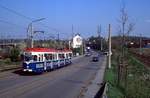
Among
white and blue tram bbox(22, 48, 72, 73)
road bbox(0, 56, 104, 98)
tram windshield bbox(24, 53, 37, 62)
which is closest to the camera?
road bbox(0, 56, 104, 98)

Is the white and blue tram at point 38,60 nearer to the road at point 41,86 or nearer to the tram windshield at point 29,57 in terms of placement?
the tram windshield at point 29,57

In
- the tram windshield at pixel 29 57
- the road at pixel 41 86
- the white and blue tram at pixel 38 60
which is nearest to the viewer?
the road at pixel 41 86

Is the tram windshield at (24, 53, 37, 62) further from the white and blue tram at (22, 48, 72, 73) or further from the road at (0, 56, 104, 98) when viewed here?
the road at (0, 56, 104, 98)

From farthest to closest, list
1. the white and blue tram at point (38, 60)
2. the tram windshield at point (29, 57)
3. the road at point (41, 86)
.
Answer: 1. the tram windshield at point (29, 57)
2. the white and blue tram at point (38, 60)
3. the road at point (41, 86)

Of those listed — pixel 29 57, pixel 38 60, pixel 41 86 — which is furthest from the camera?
pixel 38 60

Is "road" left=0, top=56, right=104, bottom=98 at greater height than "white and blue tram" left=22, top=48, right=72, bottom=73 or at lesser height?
lesser

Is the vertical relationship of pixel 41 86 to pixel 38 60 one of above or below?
below

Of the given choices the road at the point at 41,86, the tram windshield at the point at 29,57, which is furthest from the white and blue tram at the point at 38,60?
the road at the point at 41,86

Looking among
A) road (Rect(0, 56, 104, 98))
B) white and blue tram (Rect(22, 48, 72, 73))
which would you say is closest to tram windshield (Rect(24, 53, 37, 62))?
white and blue tram (Rect(22, 48, 72, 73))

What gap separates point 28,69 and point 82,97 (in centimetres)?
1977

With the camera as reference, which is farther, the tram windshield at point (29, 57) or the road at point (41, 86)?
the tram windshield at point (29, 57)

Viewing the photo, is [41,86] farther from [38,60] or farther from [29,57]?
[38,60]

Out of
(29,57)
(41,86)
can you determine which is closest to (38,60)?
(29,57)

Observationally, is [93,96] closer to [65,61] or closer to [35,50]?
[35,50]
